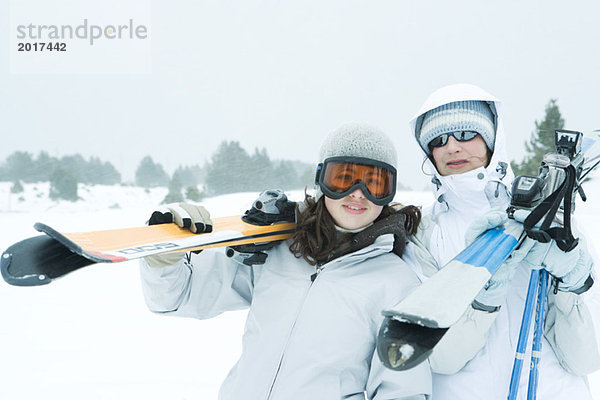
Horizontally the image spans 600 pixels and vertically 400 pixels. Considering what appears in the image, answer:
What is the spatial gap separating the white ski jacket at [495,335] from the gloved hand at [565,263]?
85mm

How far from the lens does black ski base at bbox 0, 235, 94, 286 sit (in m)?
1.22

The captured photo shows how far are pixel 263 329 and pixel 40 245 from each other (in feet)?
3.22

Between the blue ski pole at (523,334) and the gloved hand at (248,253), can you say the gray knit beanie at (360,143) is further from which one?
the blue ski pole at (523,334)

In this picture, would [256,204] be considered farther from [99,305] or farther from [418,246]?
[99,305]

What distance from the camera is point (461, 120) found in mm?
2209

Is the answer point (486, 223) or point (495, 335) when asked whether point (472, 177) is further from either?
point (495, 335)

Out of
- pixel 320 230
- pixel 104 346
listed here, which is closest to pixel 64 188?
A: pixel 104 346

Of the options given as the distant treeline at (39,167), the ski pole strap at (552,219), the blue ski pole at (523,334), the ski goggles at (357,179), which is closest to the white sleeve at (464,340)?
the blue ski pole at (523,334)

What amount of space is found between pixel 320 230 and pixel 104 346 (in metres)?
4.33

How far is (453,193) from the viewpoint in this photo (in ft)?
7.17

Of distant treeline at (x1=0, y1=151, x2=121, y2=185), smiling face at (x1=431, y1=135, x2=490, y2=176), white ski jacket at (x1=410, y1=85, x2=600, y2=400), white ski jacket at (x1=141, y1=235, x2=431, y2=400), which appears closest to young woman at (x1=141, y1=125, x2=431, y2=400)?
white ski jacket at (x1=141, y1=235, x2=431, y2=400)

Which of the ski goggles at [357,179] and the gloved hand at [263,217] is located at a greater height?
the ski goggles at [357,179]

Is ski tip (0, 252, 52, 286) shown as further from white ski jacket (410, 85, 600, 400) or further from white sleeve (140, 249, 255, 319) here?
white ski jacket (410, 85, 600, 400)

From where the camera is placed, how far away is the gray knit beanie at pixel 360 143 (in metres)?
2.12
